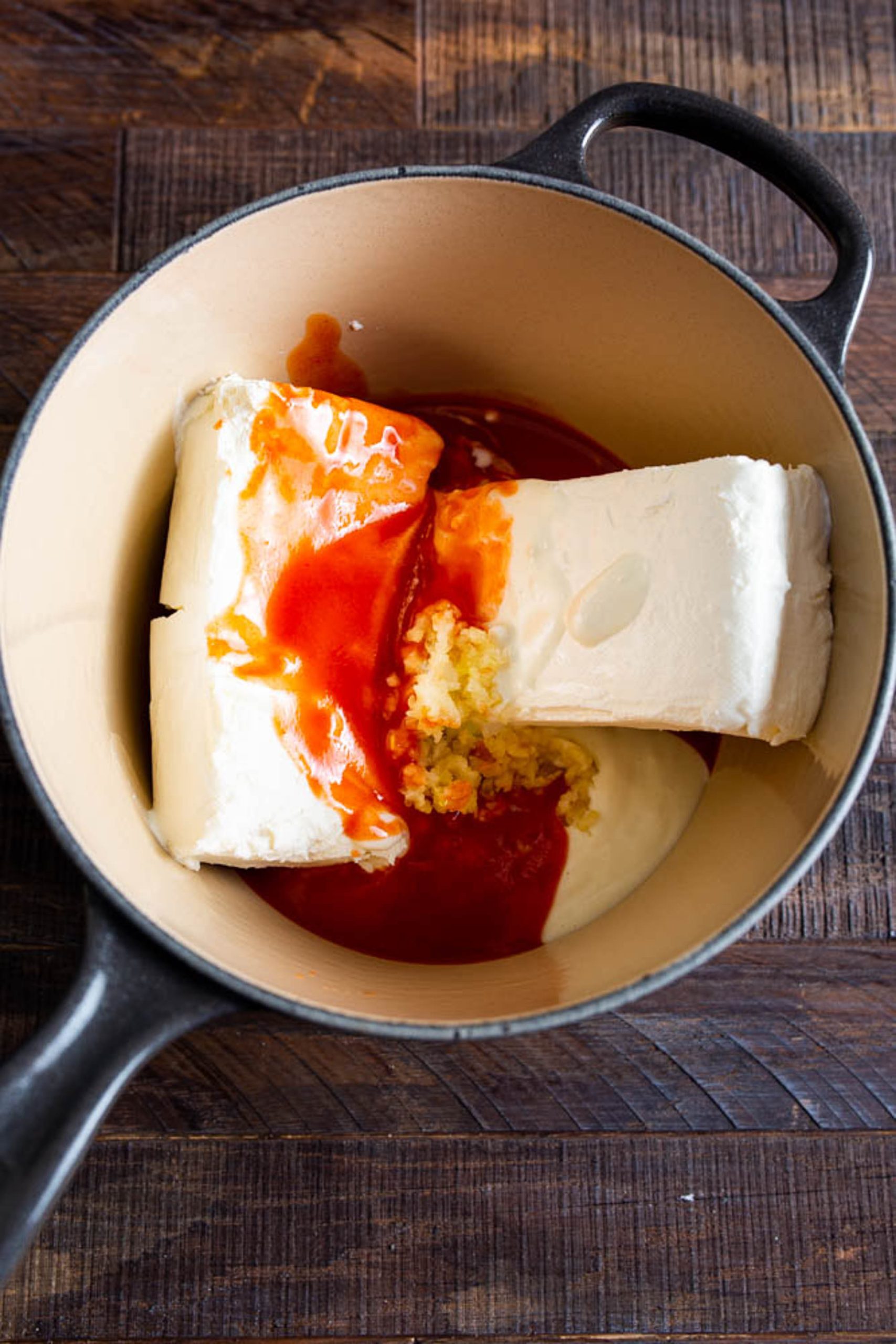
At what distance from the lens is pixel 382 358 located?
1.25m

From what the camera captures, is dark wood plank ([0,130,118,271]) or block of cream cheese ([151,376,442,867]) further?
Result: dark wood plank ([0,130,118,271])

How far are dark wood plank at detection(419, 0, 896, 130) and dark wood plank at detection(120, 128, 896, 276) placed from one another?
5 cm

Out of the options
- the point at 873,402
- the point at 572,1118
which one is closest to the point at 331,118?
the point at 873,402

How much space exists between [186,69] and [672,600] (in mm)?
844

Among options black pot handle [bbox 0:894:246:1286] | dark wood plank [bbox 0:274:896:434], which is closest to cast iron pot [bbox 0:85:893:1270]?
black pot handle [bbox 0:894:246:1286]

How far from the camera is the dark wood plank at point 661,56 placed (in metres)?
1.36

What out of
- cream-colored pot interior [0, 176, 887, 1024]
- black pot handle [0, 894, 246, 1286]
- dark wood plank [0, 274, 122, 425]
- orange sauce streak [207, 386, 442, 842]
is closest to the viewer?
black pot handle [0, 894, 246, 1286]

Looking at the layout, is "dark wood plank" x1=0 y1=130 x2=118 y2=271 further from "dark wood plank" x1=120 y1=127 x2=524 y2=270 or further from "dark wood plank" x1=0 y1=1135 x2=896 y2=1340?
"dark wood plank" x1=0 y1=1135 x2=896 y2=1340

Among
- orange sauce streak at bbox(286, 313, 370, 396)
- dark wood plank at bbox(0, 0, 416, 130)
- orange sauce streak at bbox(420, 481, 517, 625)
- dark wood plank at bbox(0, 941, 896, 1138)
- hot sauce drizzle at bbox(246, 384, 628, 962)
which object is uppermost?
dark wood plank at bbox(0, 0, 416, 130)

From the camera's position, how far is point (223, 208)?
1329 mm

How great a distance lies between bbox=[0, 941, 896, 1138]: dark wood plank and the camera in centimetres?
120

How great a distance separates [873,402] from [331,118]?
0.70m


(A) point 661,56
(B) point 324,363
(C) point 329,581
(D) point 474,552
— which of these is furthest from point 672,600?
Answer: (A) point 661,56

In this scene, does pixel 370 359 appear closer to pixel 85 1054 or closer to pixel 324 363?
pixel 324 363
